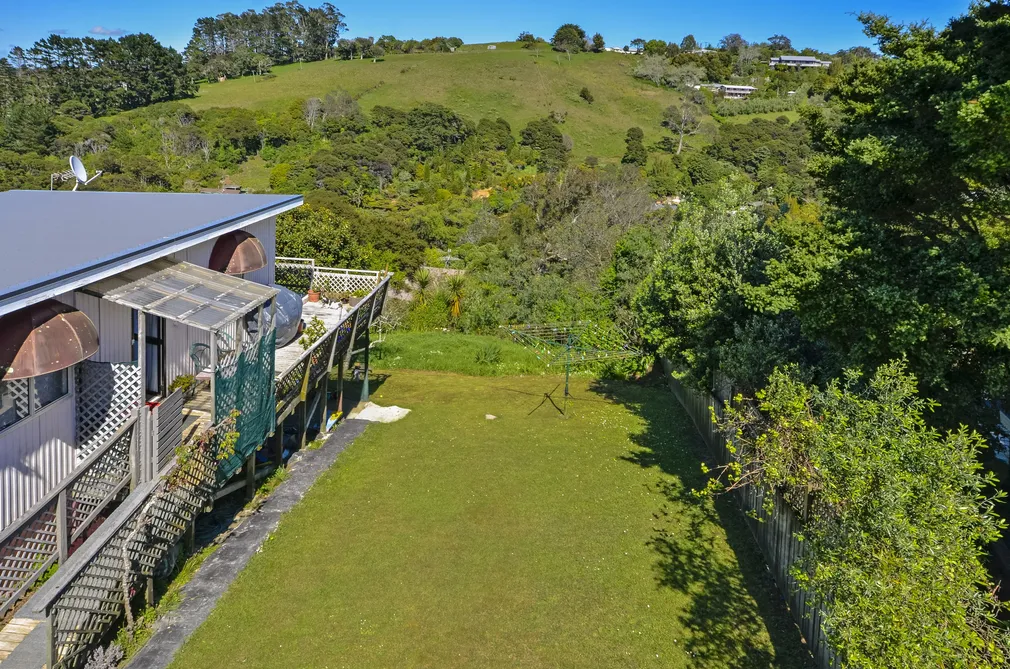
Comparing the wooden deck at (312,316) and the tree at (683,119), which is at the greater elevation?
the tree at (683,119)

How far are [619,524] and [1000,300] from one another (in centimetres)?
654

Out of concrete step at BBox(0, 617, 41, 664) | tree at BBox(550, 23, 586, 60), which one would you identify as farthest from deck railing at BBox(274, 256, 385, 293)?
tree at BBox(550, 23, 586, 60)

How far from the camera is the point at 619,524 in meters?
11.6

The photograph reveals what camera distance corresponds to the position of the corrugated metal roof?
6.84m

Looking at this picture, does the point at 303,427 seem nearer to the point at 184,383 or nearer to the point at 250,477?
the point at 250,477

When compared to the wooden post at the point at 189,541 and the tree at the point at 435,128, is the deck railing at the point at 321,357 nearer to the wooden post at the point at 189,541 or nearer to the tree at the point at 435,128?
the wooden post at the point at 189,541

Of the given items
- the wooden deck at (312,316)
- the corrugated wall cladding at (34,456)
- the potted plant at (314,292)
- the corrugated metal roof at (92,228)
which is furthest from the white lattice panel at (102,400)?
the potted plant at (314,292)

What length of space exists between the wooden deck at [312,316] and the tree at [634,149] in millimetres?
47058

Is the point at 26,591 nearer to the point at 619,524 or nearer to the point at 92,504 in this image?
the point at 92,504

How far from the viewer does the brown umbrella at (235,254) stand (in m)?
11.9

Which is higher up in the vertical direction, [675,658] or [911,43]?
[911,43]

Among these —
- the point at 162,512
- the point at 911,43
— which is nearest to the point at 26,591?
the point at 162,512

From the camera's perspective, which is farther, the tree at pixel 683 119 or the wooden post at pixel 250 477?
the tree at pixel 683 119

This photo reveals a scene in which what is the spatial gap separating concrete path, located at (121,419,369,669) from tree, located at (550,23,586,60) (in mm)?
104038
